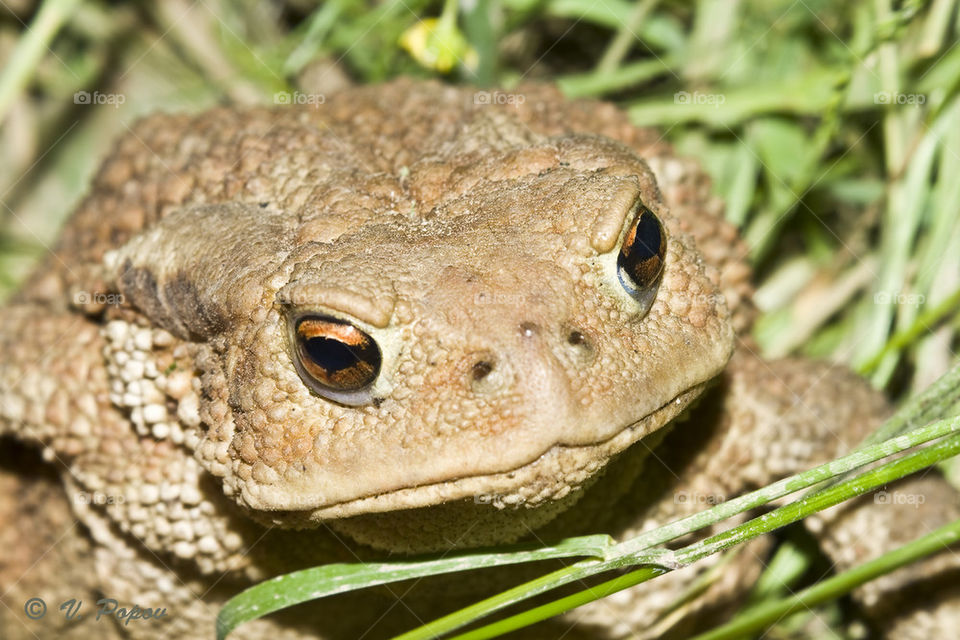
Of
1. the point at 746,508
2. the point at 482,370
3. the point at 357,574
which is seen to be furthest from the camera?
the point at 357,574

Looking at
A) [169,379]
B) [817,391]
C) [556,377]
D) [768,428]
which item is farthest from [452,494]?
[817,391]

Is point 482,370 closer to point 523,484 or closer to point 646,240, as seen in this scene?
point 523,484

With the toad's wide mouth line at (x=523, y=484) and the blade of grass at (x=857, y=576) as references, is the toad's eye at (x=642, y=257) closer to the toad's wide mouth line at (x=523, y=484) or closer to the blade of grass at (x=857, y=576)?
the toad's wide mouth line at (x=523, y=484)

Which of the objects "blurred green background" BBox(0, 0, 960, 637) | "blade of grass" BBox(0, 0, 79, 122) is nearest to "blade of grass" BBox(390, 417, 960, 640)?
"blurred green background" BBox(0, 0, 960, 637)

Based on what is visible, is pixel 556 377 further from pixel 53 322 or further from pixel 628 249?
pixel 53 322

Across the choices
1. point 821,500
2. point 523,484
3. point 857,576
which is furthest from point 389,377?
point 857,576

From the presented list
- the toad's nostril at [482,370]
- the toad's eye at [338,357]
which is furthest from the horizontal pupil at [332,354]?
the toad's nostril at [482,370]

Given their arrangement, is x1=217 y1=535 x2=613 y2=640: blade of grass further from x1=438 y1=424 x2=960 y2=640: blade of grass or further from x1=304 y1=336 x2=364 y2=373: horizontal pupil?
x1=304 y1=336 x2=364 y2=373: horizontal pupil
